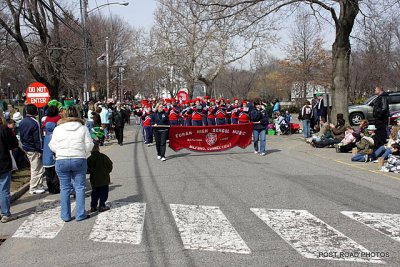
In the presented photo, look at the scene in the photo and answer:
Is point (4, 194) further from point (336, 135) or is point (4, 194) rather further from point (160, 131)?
point (336, 135)

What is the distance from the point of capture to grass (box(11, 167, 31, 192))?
987 centimetres

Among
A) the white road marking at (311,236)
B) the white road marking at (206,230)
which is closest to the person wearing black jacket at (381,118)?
the white road marking at (311,236)

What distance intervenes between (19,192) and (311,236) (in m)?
6.28

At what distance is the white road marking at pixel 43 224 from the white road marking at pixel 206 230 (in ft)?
5.91

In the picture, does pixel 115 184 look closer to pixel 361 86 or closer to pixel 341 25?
pixel 341 25

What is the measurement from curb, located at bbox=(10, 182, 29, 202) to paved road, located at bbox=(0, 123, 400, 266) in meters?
0.31

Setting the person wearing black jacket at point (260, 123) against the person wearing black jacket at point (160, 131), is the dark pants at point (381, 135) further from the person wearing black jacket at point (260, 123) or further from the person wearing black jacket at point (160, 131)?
the person wearing black jacket at point (160, 131)

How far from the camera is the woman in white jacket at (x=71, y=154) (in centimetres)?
679

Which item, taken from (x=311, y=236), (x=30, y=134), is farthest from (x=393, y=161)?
(x=30, y=134)

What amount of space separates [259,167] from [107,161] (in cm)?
578

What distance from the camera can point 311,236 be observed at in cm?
590

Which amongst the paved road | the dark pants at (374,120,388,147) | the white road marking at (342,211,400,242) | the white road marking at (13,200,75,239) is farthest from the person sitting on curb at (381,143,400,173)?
the white road marking at (13,200,75,239)

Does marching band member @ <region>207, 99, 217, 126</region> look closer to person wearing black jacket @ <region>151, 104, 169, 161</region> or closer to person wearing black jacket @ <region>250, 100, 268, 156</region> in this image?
person wearing black jacket @ <region>250, 100, 268, 156</region>

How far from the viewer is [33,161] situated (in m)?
9.31
